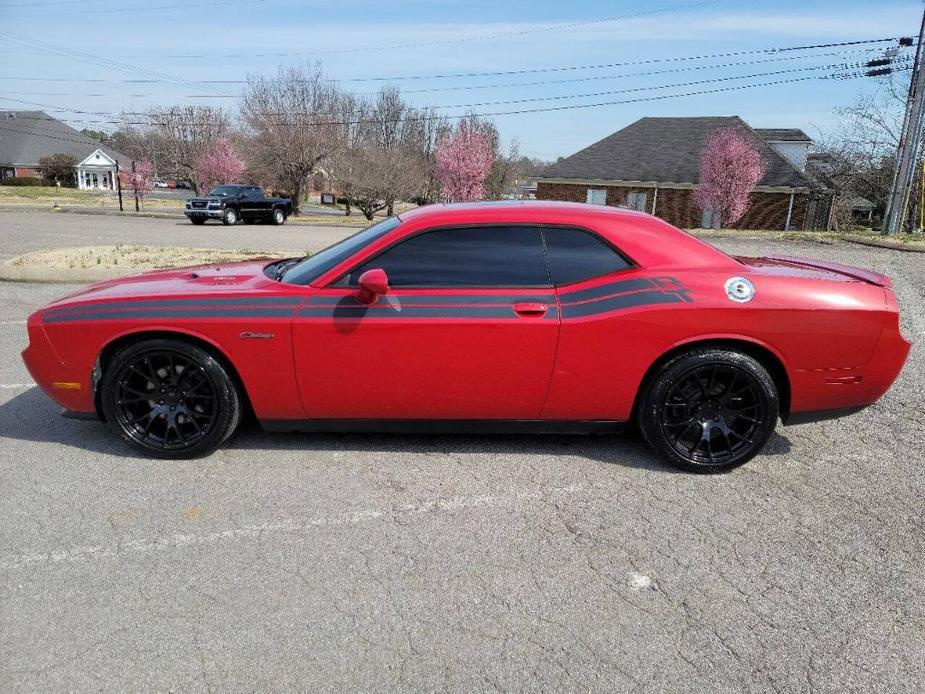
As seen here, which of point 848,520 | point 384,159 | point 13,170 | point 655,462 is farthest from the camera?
point 13,170

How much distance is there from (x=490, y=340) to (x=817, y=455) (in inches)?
85.9

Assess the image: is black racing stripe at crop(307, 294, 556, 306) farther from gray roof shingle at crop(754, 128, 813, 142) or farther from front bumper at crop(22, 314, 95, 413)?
gray roof shingle at crop(754, 128, 813, 142)

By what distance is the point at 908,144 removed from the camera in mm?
23578

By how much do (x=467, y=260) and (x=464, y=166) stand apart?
39993mm

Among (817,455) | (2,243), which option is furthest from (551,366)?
(2,243)

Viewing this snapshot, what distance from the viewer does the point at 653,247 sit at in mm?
3646

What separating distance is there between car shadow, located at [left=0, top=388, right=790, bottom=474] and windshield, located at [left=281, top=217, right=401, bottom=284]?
1.01m

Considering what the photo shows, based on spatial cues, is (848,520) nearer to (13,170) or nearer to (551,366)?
(551,366)

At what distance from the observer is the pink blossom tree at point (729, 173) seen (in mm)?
32969

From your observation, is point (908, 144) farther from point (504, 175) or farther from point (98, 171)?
point (98, 171)

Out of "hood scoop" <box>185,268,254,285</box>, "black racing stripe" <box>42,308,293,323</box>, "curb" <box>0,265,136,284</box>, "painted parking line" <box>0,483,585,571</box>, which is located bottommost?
"painted parking line" <box>0,483,585,571</box>

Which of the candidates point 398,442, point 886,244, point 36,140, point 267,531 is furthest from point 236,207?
point 36,140

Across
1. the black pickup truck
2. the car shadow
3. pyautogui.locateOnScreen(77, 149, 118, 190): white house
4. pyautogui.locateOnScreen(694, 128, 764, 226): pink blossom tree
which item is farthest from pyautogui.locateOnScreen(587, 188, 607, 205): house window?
pyautogui.locateOnScreen(77, 149, 118, 190): white house

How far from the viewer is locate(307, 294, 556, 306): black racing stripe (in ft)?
11.5
